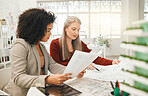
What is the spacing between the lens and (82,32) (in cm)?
731

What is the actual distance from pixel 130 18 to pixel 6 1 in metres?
4.96

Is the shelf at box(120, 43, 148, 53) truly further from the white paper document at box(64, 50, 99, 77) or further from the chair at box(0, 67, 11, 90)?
the chair at box(0, 67, 11, 90)

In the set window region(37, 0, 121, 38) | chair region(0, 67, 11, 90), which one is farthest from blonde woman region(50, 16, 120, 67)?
window region(37, 0, 121, 38)

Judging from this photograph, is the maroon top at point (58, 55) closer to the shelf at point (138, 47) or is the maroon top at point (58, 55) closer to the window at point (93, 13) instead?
the shelf at point (138, 47)

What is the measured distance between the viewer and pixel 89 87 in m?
1.03

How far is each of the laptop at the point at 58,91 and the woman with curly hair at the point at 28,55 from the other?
0.13 ft

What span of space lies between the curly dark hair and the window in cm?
610

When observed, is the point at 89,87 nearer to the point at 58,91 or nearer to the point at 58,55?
the point at 58,91

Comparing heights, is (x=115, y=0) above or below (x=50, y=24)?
above

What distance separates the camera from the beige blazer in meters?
1.04

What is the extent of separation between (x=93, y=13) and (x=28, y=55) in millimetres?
6533

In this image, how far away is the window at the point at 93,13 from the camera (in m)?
7.25

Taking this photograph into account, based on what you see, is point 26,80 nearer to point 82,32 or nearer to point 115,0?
point 82,32

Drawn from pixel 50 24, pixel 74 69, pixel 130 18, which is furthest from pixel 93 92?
pixel 130 18
